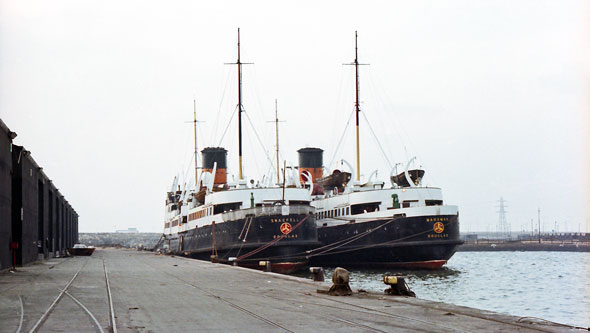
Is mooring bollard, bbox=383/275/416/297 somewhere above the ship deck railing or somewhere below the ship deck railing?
below

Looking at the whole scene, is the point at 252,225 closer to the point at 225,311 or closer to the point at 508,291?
the point at 508,291

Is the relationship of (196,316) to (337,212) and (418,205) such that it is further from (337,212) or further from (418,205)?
(337,212)

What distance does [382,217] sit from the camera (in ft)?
162

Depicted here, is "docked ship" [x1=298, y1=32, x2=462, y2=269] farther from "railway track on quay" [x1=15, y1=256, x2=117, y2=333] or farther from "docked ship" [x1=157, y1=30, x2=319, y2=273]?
"railway track on quay" [x1=15, y1=256, x2=117, y2=333]

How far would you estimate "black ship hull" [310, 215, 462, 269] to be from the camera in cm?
4781

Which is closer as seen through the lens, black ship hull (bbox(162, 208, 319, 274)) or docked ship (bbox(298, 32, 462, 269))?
black ship hull (bbox(162, 208, 319, 274))

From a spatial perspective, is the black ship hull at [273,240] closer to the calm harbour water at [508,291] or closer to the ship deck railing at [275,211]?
the ship deck railing at [275,211]

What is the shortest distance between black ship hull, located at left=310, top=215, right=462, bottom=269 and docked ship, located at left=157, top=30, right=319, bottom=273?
16.4 ft

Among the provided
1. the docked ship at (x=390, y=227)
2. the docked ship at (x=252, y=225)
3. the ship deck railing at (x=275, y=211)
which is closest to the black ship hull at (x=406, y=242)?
the docked ship at (x=390, y=227)

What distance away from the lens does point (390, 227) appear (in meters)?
48.7

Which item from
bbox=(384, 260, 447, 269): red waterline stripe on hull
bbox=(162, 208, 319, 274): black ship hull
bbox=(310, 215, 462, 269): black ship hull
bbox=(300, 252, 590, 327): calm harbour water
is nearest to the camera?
bbox=(300, 252, 590, 327): calm harbour water

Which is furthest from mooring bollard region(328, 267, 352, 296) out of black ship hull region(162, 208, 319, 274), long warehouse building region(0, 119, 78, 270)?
black ship hull region(162, 208, 319, 274)

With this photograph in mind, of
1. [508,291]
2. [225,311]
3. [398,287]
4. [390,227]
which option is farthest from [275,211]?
[225,311]

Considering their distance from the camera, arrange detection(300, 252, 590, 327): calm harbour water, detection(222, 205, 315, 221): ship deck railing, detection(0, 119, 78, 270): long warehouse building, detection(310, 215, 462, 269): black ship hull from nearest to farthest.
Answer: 1. detection(300, 252, 590, 327): calm harbour water
2. detection(0, 119, 78, 270): long warehouse building
3. detection(222, 205, 315, 221): ship deck railing
4. detection(310, 215, 462, 269): black ship hull
